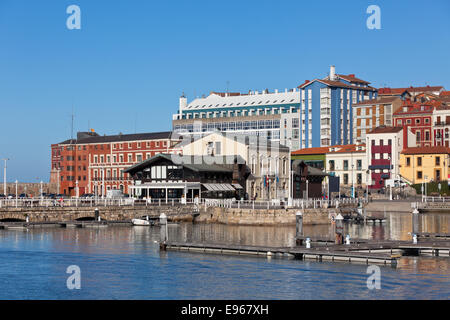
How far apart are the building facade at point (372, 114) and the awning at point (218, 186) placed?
4952cm

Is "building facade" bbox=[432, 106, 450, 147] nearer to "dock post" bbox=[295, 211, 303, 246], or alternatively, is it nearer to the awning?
the awning

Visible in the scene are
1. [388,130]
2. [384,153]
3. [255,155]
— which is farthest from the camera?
[388,130]

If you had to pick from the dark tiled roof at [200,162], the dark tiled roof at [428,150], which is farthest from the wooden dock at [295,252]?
the dark tiled roof at [428,150]

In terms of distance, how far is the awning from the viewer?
Result: 91312 millimetres

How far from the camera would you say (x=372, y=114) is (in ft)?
458

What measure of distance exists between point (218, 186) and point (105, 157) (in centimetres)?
4800

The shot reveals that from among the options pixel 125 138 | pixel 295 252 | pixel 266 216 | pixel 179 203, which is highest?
pixel 125 138

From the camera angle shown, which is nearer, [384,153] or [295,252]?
[295,252]

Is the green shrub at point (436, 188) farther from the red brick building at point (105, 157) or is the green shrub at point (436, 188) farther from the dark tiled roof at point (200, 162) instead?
the red brick building at point (105, 157)

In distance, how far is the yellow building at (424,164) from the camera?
11631 cm

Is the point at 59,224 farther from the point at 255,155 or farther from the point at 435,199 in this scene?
the point at 435,199

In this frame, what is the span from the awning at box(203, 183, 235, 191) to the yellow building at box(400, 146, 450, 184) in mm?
38168

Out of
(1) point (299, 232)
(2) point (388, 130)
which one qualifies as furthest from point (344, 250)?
(2) point (388, 130)

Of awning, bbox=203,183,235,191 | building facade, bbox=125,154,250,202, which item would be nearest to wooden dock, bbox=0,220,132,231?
building facade, bbox=125,154,250,202
